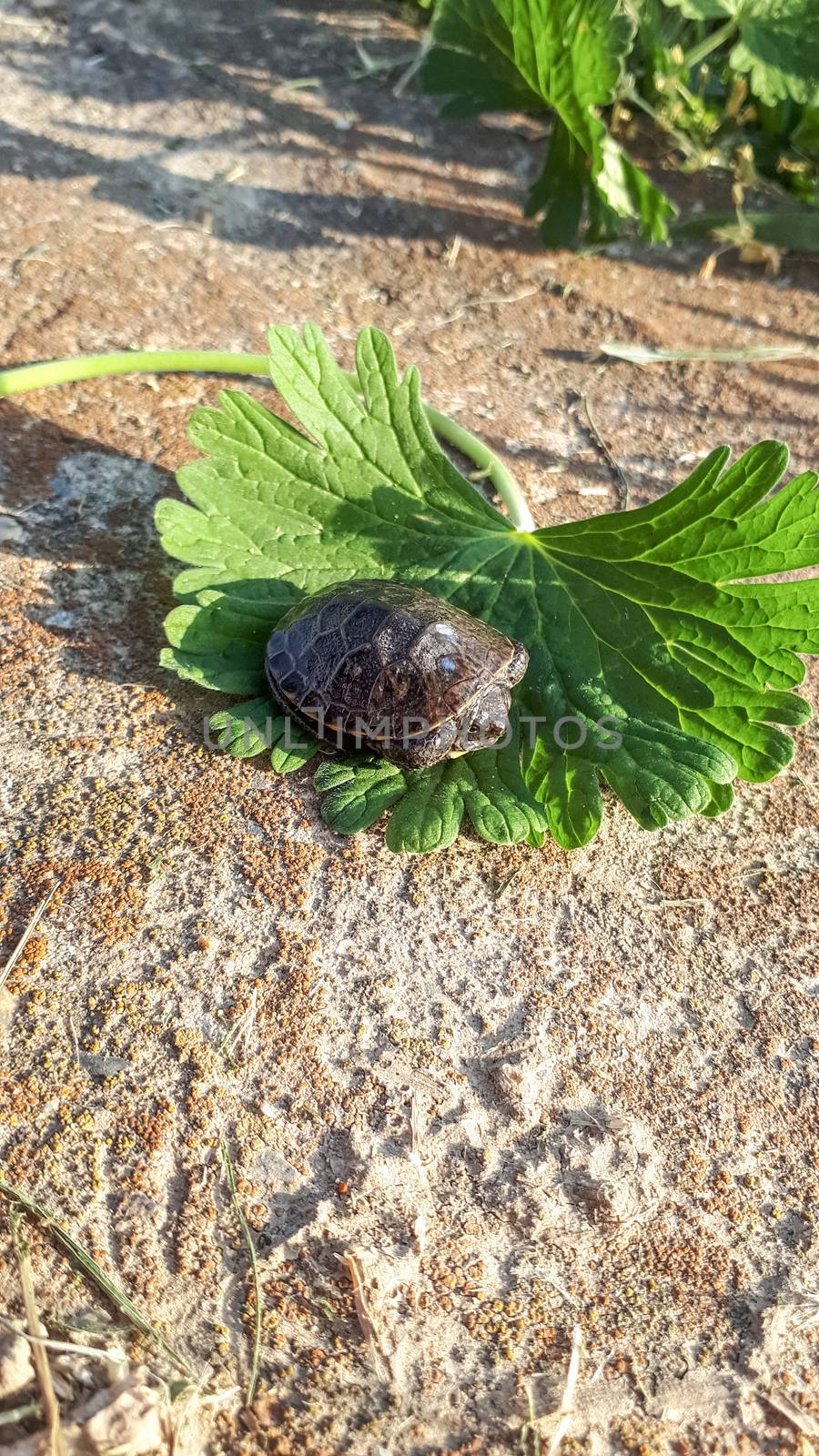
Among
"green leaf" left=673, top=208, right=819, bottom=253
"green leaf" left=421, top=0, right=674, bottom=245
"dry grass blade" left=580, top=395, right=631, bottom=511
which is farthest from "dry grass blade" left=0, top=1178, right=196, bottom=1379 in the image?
"green leaf" left=673, top=208, right=819, bottom=253

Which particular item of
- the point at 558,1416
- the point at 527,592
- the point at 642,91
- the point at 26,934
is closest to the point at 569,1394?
the point at 558,1416

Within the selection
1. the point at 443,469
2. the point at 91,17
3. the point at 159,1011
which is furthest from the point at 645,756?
the point at 91,17

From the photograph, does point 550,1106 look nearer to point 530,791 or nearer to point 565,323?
point 530,791

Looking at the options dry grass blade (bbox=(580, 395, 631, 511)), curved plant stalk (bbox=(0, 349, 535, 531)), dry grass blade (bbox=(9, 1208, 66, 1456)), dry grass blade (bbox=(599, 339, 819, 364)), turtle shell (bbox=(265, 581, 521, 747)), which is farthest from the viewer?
dry grass blade (bbox=(599, 339, 819, 364))

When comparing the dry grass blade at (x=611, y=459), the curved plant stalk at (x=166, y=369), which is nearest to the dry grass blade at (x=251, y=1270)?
the curved plant stalk at (x=166, y=369)

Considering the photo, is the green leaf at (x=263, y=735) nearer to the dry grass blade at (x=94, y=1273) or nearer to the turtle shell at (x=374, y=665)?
the turtle shell at (x=374, y=665)

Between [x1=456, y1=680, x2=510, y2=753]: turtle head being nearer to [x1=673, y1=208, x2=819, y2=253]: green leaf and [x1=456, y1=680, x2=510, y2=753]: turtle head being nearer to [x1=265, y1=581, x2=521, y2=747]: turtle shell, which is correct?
[x1=265, y1=581, x2=521, y2=747]: turtle shell
